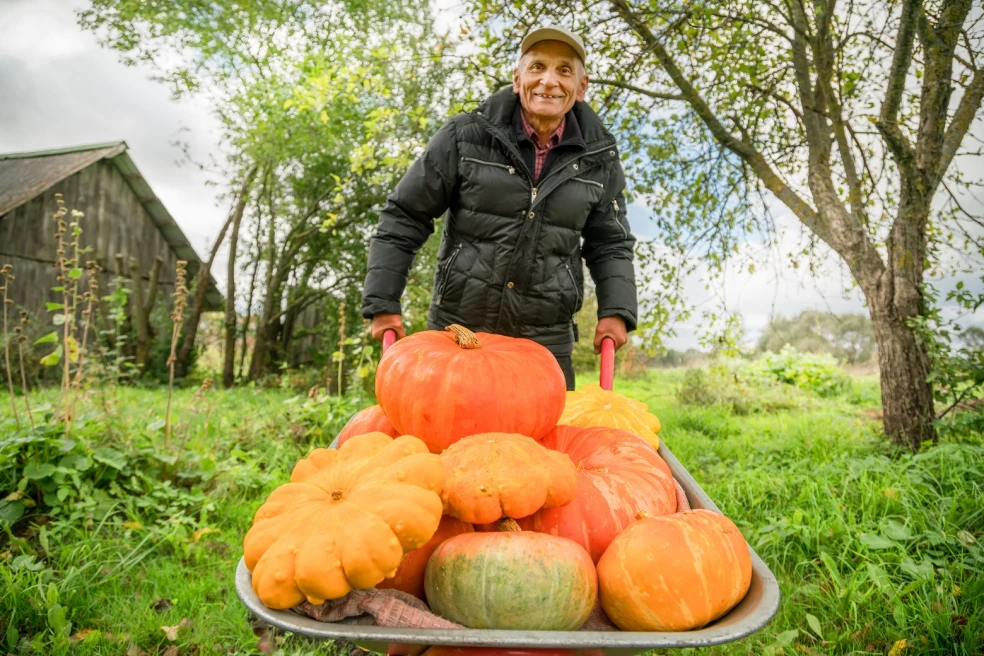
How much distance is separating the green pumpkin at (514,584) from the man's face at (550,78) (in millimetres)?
1601

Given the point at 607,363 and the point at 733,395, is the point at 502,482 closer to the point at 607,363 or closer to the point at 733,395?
the point at 607,363

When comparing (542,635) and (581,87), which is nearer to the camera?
(542,635)

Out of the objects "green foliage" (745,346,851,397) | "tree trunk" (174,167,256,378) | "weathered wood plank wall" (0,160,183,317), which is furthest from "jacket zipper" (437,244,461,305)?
"tree trunk" (174,167,256,378)

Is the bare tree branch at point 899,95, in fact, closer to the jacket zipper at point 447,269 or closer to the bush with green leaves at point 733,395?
the jacket zipper at point 447,269

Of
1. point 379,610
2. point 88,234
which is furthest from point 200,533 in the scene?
point 88,234

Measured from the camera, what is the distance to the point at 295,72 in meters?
10.2

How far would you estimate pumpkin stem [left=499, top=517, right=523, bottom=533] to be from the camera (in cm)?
112

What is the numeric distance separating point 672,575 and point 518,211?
151 cm

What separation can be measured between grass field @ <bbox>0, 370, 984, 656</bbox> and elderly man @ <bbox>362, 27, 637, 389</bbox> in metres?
1.36

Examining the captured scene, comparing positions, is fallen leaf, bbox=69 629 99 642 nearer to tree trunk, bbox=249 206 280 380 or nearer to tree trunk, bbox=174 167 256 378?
tree trunk, bbox=249 206 280 380

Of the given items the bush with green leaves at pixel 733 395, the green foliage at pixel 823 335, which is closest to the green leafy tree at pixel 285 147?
the bush with green leaves at pixel 733 395

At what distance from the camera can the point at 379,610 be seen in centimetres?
102

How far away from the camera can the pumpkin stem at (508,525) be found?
3.67 ft

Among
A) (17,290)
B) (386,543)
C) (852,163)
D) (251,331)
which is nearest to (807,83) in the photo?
(852,163)
